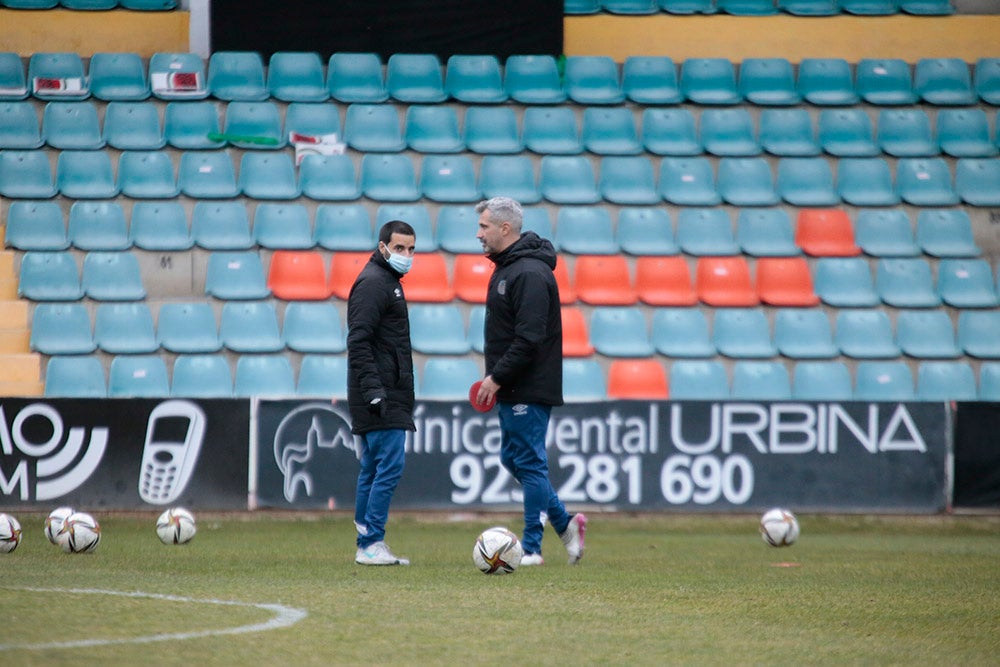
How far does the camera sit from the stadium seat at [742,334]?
37.9 feet

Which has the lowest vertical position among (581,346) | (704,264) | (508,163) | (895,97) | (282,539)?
(282,539)

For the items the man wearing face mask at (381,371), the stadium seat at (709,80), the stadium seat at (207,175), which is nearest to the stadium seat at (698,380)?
the stadium seat at (709,80)

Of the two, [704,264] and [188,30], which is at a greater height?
[188,30]

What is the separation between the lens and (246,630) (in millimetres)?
4480

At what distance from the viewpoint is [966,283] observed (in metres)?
12.3

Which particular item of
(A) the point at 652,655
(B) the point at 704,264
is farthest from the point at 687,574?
(B) the point at 704,264

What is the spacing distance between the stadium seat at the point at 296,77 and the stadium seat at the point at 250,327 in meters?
2.48

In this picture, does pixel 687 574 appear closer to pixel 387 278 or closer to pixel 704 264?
pixel 387 278

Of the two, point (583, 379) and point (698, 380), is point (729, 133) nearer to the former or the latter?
point (698, 380)

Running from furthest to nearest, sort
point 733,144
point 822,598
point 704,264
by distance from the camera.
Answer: point 733,144, point 704,264, point 822,598

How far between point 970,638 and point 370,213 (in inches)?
328

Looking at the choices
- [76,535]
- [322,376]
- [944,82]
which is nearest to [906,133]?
[944,82]

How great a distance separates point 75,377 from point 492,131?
15.1ft

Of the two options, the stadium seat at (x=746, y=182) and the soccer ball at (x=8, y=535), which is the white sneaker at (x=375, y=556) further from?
the stadium seat at (x=746, y=182)
